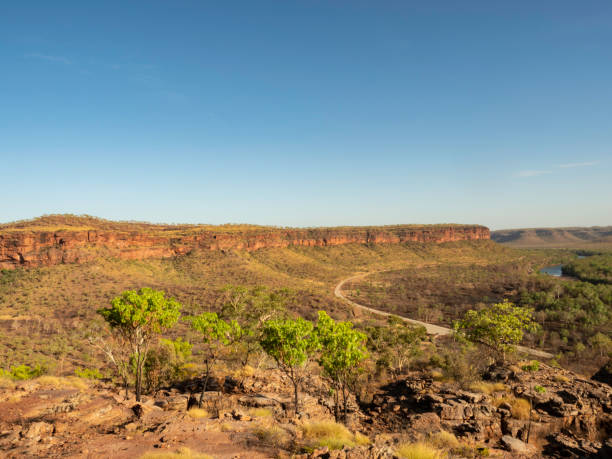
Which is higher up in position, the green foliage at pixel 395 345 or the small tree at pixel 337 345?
the small tree at pixel 337 345

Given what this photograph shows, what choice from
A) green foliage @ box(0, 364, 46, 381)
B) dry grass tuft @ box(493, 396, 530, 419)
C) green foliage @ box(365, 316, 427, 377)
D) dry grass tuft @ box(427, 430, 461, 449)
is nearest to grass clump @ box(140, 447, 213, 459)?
dry grass tuft @ box(427, 430, 461, 449)

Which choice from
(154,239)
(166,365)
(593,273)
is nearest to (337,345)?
(166,365)

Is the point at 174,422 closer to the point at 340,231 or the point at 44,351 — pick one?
the point at 44,351

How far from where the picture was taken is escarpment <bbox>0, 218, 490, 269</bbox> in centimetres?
6881

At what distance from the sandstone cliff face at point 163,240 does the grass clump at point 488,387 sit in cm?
8465

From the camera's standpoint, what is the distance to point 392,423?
17844 mm

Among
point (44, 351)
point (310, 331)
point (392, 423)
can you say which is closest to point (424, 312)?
point (392, 423)

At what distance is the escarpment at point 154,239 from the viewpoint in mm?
68812

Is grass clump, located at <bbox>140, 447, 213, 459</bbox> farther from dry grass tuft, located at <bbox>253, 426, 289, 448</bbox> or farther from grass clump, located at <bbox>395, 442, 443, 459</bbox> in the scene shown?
grass clump, located at <bbox>395, 442, 443, 459</bbox>

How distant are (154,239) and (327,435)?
94148 millimetres

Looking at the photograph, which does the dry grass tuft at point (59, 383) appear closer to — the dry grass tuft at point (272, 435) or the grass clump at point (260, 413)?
the grass clump at point (260, 413)

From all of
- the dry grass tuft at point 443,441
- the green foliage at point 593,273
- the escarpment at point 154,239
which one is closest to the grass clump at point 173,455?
the dry grass tuft at point 443,441

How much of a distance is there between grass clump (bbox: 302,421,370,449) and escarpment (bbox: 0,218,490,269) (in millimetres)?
81303

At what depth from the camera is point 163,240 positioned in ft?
314
